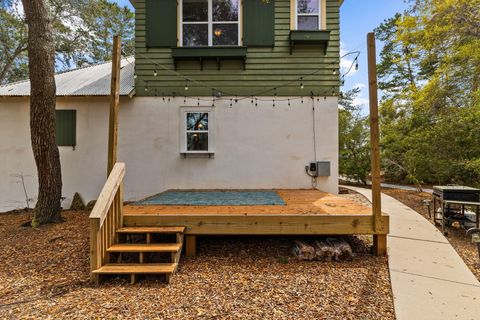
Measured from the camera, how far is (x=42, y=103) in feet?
16.1

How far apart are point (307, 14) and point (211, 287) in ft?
21.5

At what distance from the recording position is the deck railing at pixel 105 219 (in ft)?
9.44

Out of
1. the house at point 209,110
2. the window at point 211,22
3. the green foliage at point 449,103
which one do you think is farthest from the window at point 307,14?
the green foliage at point 449,103

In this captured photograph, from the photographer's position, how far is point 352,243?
4.05 meters

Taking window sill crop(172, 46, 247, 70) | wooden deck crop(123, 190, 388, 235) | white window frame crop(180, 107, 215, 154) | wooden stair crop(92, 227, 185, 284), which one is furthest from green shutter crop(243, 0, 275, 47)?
wooden stair crop(92, 227, 185, 284)

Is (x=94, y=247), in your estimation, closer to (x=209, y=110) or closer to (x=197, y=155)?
(x=197, y=155)

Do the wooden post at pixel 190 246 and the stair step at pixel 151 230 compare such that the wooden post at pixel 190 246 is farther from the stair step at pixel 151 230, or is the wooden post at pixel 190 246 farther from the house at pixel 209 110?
the house at pixel 209 110

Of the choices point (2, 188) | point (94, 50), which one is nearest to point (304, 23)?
point (2, 188)

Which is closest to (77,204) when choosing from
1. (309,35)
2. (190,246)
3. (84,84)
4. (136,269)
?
(84,84)

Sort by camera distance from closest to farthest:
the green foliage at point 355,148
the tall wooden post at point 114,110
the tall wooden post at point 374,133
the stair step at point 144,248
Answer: the stair step at point 144,248 < the tall wooden post at point 374,133 < the tall wooden post at point 114,110 < the green foliage at point 355,148

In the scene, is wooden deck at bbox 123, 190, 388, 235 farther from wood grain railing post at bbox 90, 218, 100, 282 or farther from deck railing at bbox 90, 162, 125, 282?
wood grain railing post at bbox 90, 218, 100, 282

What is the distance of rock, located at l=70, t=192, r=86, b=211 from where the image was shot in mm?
6416

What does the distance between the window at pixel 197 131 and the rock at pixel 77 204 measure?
2972 mm

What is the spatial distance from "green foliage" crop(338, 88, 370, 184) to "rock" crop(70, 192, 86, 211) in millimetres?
11047
